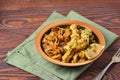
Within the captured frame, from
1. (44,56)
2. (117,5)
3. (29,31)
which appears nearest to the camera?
(44,56)

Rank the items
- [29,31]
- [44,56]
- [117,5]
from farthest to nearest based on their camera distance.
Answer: [117,5]
[29,31]
[44,56]

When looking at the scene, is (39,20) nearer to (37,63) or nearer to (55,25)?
(55,25)

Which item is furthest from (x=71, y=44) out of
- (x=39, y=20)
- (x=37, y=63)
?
(x=39, y=20)

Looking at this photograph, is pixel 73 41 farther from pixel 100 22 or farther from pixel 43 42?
pixel 100 22

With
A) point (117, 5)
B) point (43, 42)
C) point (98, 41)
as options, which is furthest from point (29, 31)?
point (117, 5)
